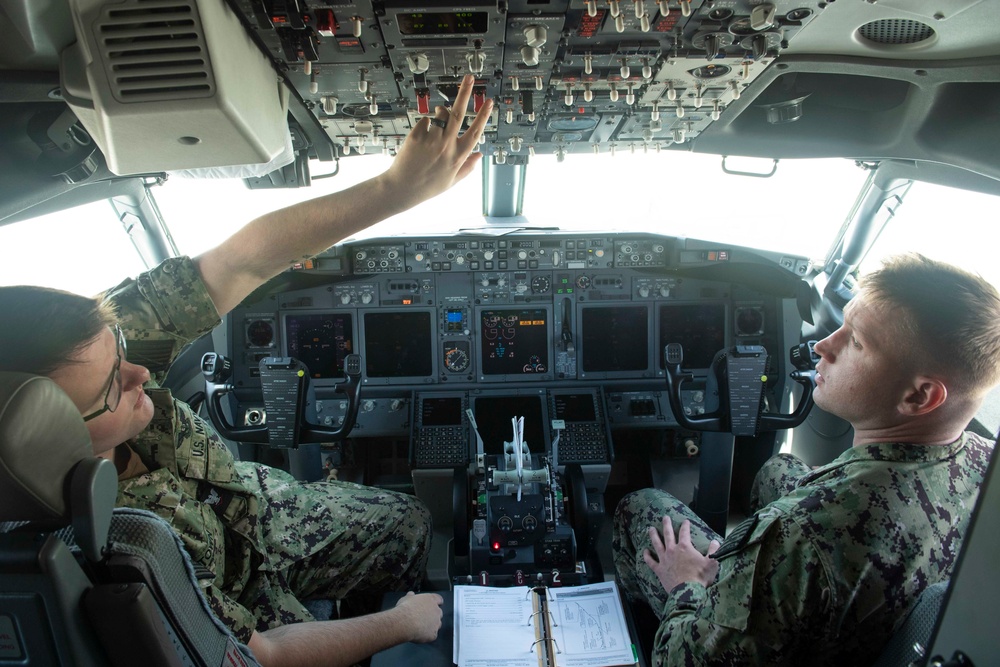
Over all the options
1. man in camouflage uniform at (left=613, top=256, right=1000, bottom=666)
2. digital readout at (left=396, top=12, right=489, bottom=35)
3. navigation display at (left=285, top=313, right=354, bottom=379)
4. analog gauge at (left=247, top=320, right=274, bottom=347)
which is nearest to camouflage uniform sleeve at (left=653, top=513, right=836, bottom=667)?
man in camouflage uniform at (left=613, top=256, right=1000, bottom=666)

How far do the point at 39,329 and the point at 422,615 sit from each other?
1288 millimetres

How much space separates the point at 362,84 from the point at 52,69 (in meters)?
0.74

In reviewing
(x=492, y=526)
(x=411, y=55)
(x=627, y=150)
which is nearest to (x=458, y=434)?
(x=492, y=526)

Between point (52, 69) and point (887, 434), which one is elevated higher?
point (52, 69)

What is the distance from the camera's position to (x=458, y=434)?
3.22m

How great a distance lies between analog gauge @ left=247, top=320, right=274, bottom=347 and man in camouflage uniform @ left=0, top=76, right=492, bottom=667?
1.57m

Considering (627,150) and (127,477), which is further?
(627,150)

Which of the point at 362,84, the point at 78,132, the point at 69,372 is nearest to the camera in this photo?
the point at 69,372

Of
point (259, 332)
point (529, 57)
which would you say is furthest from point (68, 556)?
point (259, 332)

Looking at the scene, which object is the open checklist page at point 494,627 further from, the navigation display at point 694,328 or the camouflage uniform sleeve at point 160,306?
the navigation display at point 694,328

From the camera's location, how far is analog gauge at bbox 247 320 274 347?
3.37 meters

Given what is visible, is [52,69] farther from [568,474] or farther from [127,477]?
[568,474]

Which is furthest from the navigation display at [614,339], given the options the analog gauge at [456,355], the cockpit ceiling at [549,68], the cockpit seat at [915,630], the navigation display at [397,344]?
the cockpit seat at [915,630]

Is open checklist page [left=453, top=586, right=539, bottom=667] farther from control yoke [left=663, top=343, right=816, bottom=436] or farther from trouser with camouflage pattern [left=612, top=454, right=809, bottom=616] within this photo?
control yoke [left=663, top=343, right=816, bottom=436]
